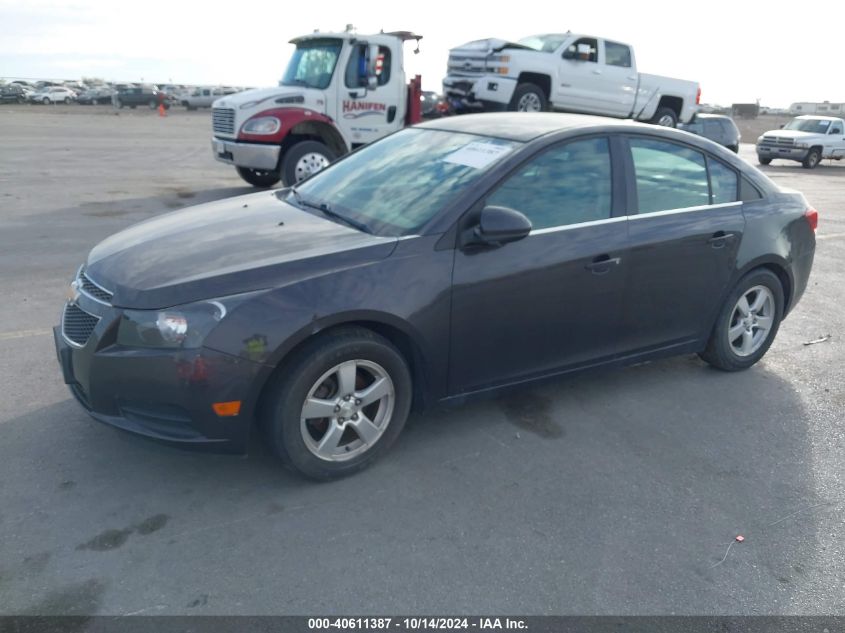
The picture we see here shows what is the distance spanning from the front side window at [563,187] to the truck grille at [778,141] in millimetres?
23447

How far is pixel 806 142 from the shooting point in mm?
24203

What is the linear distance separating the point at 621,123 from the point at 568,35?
11142 millimetres

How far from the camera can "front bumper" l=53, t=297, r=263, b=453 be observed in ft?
9.74

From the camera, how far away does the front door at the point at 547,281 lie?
362 centimetres

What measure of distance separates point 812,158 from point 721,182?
935 inches

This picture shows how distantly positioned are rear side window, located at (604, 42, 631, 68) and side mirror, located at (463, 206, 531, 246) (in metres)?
12.7

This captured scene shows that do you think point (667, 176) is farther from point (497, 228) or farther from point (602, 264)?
point (497, 228)

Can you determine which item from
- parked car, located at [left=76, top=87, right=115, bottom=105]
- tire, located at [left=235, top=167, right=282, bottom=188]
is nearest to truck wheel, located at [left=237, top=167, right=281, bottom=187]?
tire, located at [left=235, top=167, right=282, bottom=188]

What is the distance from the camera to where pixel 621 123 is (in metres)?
4.30

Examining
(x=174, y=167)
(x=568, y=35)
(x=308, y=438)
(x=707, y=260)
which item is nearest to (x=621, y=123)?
(x=707, y=260)

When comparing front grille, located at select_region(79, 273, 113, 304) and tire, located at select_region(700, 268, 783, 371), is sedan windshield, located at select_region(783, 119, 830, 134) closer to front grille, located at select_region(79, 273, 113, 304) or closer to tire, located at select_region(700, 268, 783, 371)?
tire, located at select_region(700, 268, 783, 371)

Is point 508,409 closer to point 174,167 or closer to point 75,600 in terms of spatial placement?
point 75,600

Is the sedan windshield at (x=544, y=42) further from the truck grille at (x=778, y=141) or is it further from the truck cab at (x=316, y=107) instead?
the truck grille at (x=778, y=141)

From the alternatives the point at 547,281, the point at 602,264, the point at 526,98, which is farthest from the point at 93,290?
the point at 526,98
